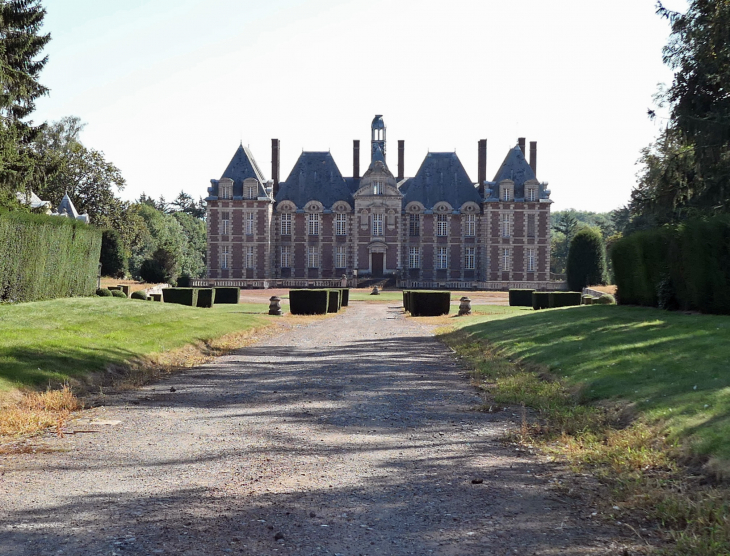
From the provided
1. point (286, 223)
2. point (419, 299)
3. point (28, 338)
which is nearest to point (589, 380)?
point (28, 338)

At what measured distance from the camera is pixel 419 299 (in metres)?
33.5

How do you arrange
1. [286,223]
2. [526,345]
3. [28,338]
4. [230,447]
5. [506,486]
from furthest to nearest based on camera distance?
[286,223] → [526,345] → [28,338] → [230,447] → [506,486]

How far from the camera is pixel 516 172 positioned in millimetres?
73812

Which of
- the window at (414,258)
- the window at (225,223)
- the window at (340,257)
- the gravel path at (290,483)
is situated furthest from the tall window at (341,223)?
the gravel path at (290,483)

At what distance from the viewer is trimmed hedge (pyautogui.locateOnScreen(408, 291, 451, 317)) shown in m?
33.3

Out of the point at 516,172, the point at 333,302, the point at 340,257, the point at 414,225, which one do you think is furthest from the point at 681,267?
the point at 340,257

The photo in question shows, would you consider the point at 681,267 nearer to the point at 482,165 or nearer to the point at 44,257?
the point at 44,257

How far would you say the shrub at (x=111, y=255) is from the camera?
59.0 m

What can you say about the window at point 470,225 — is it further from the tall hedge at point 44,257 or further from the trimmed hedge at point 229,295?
the tall hedge at point 44,257

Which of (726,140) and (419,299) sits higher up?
(726,140)

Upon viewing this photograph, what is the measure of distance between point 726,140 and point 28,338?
17.8 metres

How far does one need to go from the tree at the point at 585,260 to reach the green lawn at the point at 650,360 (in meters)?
33.0

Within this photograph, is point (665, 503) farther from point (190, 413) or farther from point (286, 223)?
point (286, 223)

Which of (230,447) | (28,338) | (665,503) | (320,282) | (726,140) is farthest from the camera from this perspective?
(320,282)
